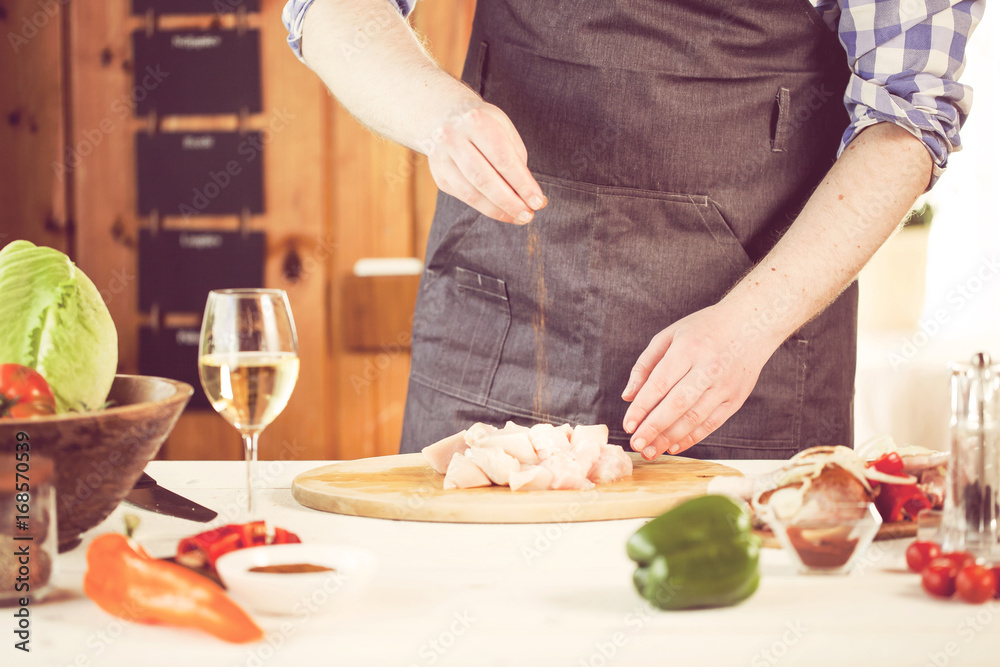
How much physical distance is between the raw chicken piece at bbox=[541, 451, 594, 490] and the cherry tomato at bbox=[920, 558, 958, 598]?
44 cm

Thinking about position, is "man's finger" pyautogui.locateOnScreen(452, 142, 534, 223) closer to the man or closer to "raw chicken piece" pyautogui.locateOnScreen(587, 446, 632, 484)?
the man

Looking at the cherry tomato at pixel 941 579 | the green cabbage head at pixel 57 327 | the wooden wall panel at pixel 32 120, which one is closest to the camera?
the cherry tomato at pixel 941 579

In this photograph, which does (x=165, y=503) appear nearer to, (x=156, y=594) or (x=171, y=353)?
(x=156, y=594)

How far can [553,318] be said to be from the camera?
1.55 metres

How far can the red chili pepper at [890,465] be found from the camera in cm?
102

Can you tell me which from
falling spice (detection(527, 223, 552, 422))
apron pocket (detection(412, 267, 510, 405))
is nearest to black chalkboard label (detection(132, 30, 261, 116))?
apron pocket (detection(412, 267, 510, 405))

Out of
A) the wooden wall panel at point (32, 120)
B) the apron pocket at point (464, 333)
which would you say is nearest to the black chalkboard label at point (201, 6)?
the wooden wall panel at point (32, 120)

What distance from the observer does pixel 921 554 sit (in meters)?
0.84

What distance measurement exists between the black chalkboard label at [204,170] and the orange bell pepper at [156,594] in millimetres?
2397

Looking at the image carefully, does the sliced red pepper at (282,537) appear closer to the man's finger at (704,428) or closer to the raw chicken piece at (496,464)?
the raw chicken piece at (496,464)

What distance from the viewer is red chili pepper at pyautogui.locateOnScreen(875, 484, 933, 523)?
980 mm

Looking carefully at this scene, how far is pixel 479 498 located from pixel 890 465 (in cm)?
Answer: 45

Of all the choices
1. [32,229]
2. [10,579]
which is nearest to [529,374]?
[10,579]

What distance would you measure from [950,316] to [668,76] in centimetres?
190
